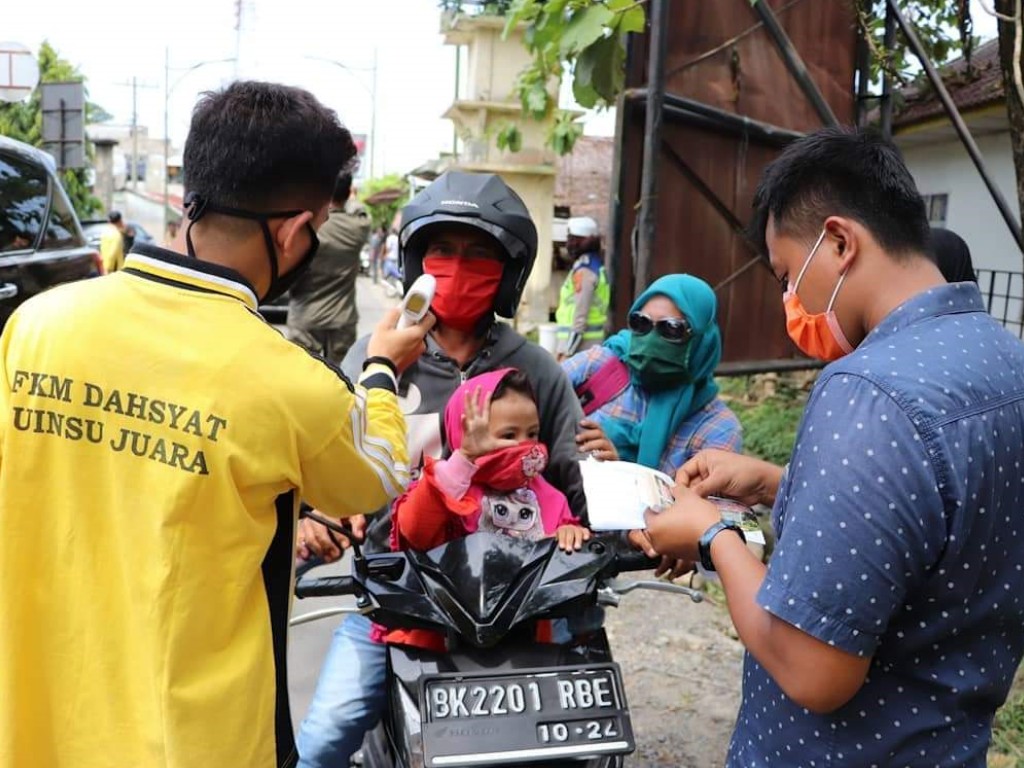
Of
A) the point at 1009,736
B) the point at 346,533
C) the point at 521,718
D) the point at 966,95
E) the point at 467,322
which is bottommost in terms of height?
the point at 1009,736

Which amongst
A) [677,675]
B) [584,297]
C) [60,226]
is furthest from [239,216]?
[584,297]

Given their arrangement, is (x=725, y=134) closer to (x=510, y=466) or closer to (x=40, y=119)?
(x=510, y=466)

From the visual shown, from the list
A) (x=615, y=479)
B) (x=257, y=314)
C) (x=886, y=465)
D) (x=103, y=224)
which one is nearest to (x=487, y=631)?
(x=615, y=479)

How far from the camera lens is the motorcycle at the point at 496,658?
1.91 m

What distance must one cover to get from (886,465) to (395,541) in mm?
1288

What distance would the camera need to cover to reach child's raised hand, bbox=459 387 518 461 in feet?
7.18

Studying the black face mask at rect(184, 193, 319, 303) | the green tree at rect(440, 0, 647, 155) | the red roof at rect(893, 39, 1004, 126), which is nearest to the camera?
the black face mask at rect(184, 193, 319, 303)

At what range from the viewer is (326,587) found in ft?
7.29

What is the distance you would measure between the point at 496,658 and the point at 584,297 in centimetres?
656

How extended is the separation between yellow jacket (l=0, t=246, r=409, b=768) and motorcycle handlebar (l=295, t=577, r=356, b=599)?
0.52 metres

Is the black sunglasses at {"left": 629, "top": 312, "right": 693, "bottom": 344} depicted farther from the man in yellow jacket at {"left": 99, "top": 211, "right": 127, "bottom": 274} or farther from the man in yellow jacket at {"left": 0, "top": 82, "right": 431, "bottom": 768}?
the man in yellow jacket at {"left": 99, "top": 211, "right": 127, "bottom": 274}

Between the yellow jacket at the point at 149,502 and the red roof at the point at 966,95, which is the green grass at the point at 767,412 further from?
the yellow jacket at the point at 149,502

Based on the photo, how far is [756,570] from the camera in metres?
1.52

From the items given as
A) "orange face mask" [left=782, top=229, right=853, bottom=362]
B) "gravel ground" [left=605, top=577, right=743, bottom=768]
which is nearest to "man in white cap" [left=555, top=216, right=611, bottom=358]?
"gravel ground" [left=605, top=577, right=743, bottom=768]
